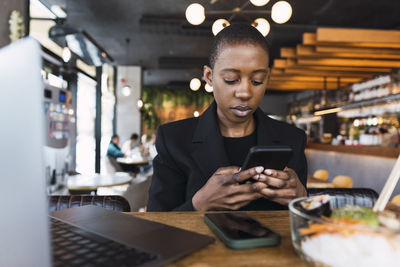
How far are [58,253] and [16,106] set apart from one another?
1.14 ft

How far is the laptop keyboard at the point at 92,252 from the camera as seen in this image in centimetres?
51

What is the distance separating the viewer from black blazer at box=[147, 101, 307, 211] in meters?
1.30

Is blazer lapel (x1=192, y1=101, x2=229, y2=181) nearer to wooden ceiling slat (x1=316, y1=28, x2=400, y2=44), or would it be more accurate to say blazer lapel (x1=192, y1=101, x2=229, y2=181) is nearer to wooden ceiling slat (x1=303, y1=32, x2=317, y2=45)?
wooden ceiling slat (x1=316, y1=28, x2=400, y2=44)

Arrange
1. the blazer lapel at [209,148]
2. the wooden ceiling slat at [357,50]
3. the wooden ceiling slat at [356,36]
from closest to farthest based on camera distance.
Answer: the blazer lapel at [209,148] < the wooden ceiling slat at [356,36] < the wooden ceiling slat at [357,50]

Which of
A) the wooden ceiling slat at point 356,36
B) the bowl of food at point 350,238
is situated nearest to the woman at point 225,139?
the bowl of food at point 350,238

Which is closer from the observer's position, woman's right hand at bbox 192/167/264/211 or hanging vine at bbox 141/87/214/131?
woman's right hand at bbox 192/167/264/211

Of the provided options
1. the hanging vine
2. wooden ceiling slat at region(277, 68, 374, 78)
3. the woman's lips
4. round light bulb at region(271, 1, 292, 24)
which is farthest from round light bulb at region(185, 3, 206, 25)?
the hanging vine

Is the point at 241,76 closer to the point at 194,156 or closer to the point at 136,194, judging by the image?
the point at 194,156

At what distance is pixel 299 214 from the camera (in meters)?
0.54

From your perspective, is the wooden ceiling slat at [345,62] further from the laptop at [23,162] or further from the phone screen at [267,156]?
the laptop at [23,162]

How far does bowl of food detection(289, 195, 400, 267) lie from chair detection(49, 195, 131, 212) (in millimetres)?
845

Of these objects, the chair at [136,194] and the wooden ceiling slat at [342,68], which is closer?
the chair at [136,194]

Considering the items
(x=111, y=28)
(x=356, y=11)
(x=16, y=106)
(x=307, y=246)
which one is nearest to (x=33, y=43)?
A: (x=16, y=106)

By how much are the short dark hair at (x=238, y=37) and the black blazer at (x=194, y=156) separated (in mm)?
295
